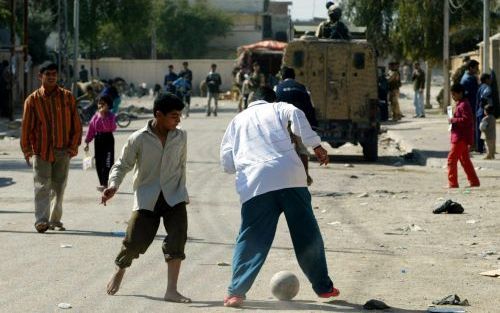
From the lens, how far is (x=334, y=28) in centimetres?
2716

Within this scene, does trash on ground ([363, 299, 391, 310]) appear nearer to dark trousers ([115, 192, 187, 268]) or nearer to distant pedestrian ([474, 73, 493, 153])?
dark trousers ([115, 192, 187, 268])

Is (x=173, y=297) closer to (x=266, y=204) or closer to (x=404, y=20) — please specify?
(x=266, y=204)

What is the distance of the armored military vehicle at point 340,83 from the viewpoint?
85.5 feet

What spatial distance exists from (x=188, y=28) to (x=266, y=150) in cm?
9915

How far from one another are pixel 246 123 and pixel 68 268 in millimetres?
2494

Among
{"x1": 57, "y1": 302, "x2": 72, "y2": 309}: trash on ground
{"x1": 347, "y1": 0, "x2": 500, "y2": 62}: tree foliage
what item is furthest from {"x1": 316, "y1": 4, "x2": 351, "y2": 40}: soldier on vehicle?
{"x1": 347, "y1": 0, "x2": 500, "y2": 62}: tree foliage

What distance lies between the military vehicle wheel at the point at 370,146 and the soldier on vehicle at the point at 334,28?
236cm

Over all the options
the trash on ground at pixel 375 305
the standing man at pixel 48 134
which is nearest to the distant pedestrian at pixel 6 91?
the standing man at pixel 48 134

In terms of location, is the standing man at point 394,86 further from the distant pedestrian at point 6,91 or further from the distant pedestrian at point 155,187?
the distant pedestrian at point 155,187

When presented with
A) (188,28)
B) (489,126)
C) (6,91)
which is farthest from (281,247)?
(188,28)

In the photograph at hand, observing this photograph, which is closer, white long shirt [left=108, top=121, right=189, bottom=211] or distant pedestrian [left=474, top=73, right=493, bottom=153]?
white long shirt [left=108, top=121, right=189, bottom=211]

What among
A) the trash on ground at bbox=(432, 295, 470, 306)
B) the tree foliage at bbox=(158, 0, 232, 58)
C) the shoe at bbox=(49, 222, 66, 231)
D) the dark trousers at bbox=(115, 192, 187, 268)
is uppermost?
the tree foliage at bbox=(158, 0, 232, 58)

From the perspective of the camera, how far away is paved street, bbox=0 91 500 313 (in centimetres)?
958

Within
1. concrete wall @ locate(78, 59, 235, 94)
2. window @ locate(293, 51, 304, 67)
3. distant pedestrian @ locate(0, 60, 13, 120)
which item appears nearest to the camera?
window @ locate(293, 51, 304, 67)
